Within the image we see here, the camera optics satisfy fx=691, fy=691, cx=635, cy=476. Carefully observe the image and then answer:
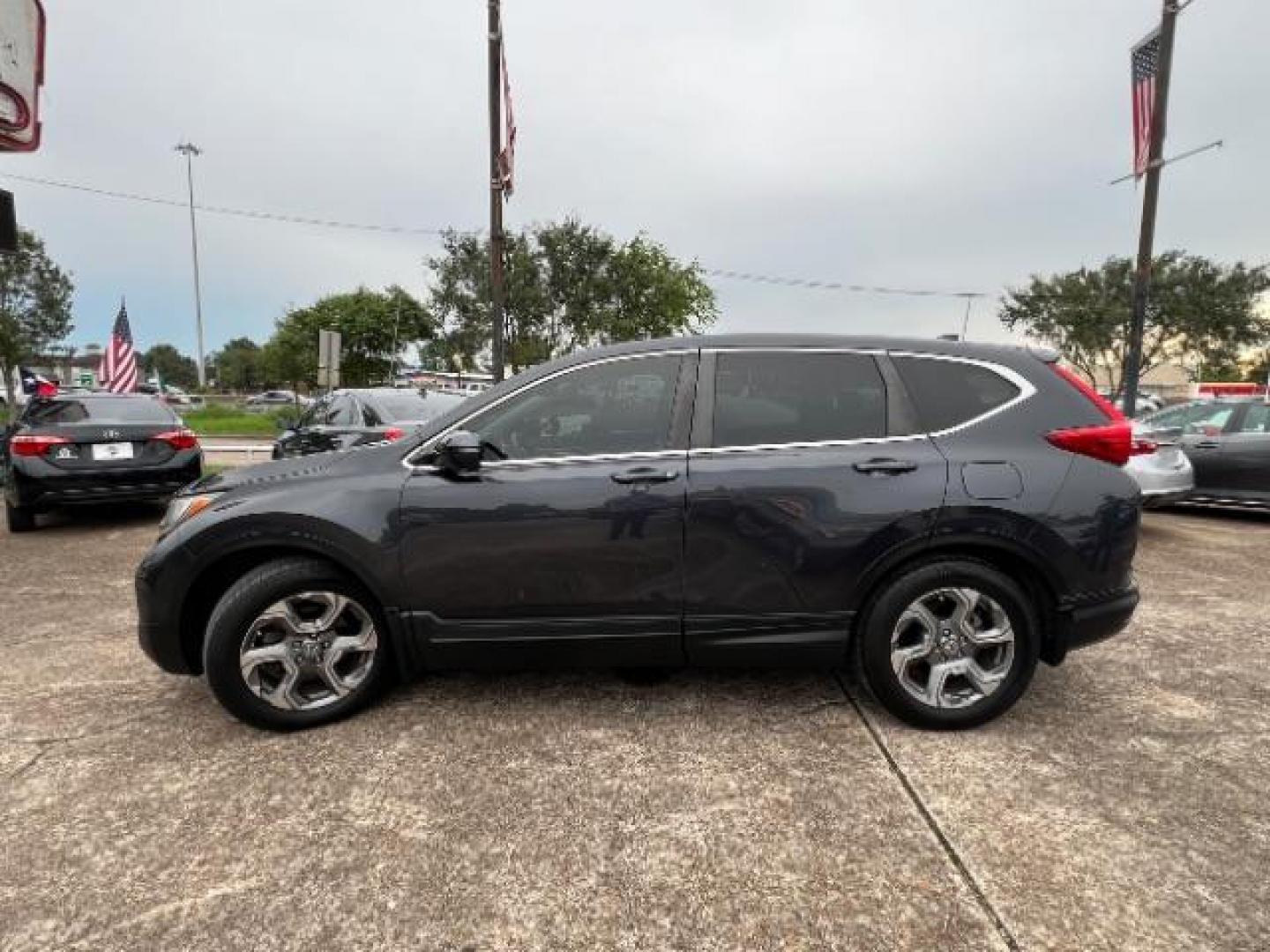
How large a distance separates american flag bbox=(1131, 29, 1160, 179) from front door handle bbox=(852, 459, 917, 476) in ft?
35.8

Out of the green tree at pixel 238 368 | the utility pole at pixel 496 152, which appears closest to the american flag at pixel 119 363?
the utility pole at pixel 496 152

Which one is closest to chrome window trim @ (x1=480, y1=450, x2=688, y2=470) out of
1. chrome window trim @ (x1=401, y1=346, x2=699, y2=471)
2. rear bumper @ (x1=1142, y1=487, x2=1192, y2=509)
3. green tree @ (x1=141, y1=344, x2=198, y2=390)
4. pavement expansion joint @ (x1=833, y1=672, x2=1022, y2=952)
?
chrome window trim @ (x1=401, y1=346, x2=699, y2=471)

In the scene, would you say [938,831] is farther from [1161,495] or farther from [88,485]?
[88,485]

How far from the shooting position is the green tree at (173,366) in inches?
3966

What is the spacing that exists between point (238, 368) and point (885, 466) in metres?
101

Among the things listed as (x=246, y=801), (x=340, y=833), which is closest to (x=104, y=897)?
(x=246, y=801)

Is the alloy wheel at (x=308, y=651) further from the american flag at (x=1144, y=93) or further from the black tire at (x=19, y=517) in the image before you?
the american flag at (x=1144, y=93)

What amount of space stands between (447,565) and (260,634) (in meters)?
0.81

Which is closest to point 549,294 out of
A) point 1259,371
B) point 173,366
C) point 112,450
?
point 112,450

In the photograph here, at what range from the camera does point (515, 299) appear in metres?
21.9

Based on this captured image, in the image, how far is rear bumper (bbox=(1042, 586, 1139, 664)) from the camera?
2.81 meters

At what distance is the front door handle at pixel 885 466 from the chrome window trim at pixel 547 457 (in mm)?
711

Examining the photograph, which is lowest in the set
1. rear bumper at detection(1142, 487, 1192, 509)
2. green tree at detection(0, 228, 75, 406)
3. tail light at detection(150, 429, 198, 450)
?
rear bumper at detection(1142, 487, 1192, 509)

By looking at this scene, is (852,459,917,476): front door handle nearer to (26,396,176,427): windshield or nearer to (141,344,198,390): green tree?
(26,396,176,427): windshield
